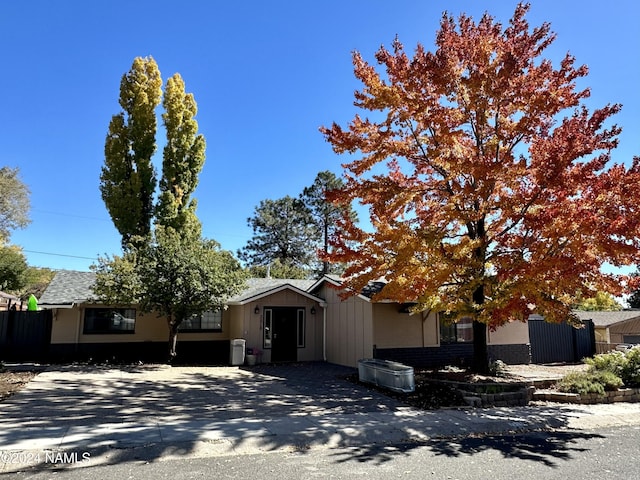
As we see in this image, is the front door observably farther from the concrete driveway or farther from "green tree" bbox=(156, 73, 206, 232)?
"green tree" bbox=(156, 73, 206, 232)

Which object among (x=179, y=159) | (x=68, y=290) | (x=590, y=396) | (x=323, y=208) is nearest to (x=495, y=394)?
(x=590, y=396)

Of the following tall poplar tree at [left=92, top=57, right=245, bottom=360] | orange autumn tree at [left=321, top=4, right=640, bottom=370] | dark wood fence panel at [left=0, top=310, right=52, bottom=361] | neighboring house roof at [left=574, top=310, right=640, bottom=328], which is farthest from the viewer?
neighboring house roof at [left=574, top=310, right=640, bottom=328]

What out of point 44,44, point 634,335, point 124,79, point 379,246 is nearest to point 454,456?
point 379,246

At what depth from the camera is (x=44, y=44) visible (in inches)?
476

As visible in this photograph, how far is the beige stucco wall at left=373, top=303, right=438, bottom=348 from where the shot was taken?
14.6 meters

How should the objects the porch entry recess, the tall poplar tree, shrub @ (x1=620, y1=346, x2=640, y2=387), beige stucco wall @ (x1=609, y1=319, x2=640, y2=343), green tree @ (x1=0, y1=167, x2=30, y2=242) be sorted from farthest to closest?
green tree @ (x1=0, y1=167, x2=30, y2=242)
beige stucco wall @ (x1=609, y1=319, x2=640, y2=343)
the tall poplar tree
the porch entry recess
shrub @ (x1=620, y1=346, x2=640, y2=387)

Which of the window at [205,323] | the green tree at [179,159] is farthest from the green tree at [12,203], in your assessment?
the window at [205,323]

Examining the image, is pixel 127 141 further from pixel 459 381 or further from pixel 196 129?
pixel 459 381

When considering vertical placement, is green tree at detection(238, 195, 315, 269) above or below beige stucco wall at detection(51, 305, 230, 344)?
above

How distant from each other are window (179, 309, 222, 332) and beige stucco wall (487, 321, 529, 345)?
10.7 metres

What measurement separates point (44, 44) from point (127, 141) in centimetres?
876

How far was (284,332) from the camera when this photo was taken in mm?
17406

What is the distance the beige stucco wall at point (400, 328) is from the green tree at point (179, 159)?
11008mm

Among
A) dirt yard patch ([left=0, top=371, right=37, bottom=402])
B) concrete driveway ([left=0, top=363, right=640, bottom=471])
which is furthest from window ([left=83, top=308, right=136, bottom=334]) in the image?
concrete driveway ([left=0, top=363, right=640, bottom=471])
